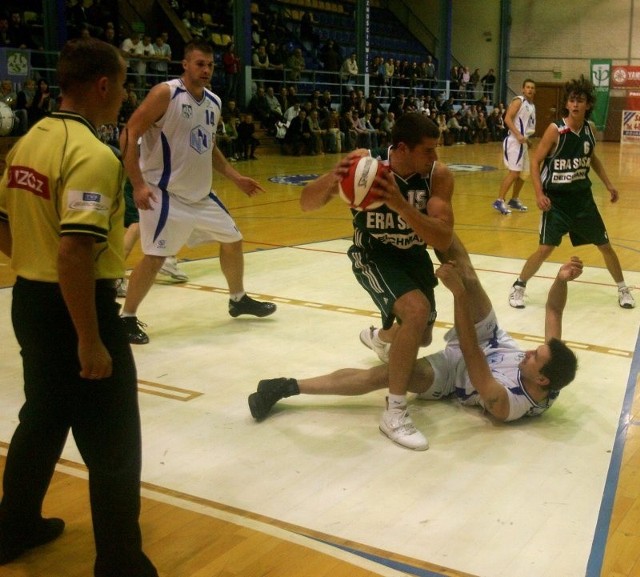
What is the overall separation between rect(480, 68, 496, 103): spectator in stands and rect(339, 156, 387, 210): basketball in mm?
28798

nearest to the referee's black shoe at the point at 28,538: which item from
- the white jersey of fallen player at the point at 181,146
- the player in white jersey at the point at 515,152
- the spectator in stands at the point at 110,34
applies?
the white jersey of fallen player at the point at 181,146

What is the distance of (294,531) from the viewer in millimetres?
2957

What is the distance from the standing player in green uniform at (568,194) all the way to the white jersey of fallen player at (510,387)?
219cm

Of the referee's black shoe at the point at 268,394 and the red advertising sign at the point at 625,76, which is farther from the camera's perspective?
the red advertising sign at the point at 625,76

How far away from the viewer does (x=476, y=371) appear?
3.73 m

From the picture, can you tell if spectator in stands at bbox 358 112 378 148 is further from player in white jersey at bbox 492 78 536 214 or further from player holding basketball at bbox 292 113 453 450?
player holding basketball at bbox 292 113 453 450

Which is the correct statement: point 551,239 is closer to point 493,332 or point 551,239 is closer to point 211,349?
point 493,332

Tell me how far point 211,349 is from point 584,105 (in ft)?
10.7

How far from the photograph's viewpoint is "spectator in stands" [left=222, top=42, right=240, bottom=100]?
19.4m

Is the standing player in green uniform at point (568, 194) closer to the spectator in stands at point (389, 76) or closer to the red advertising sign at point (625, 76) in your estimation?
the spectator in stands at point (389, 76)

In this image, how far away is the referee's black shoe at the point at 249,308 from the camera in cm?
580

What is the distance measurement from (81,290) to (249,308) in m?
3.60

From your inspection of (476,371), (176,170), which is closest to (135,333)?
(176,170)

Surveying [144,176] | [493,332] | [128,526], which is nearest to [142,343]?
[144,176]
